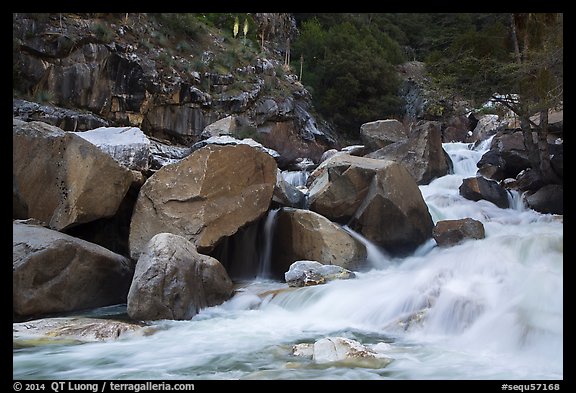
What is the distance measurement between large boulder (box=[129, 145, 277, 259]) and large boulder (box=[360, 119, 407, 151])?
33.9 ft

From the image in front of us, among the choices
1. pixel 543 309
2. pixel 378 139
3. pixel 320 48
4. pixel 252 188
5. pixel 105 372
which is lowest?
pixel 105 372

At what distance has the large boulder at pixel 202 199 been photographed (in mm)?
8789

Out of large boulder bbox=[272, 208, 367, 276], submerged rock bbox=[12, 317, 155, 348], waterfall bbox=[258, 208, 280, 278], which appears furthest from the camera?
waterfall bbox=[258, 208, 280, 278]

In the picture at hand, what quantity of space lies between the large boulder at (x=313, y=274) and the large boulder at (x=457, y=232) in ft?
8.20

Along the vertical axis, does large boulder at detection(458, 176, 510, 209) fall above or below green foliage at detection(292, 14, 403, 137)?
below

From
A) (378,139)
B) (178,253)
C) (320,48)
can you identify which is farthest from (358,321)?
(320,48)

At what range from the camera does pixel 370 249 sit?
10.4 m

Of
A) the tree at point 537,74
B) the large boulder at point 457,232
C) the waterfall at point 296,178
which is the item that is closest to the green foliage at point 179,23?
the waterfall at point 296,178

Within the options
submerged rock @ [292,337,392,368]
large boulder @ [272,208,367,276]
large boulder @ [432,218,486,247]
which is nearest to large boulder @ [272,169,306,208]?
large boulder @ [272,208,367,276]

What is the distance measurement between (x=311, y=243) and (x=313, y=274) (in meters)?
1.28

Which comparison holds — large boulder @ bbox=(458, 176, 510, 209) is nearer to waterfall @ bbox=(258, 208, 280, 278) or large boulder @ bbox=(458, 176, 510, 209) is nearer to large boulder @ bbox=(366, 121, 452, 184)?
large boulder @ bbox=(366, 121, 452, 184)

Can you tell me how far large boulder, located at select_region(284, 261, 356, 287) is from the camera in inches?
335

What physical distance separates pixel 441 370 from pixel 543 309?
1634 millimetres
